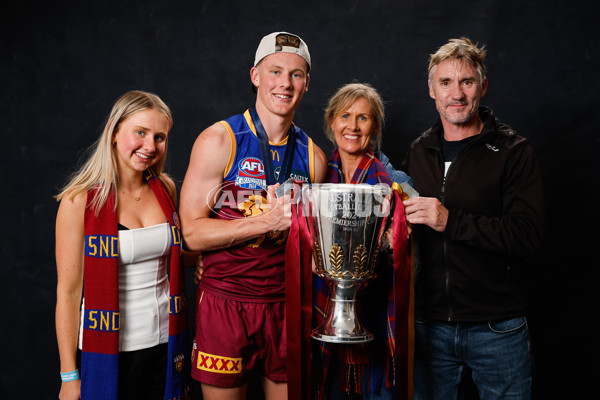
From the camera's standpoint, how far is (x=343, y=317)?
6.06ft

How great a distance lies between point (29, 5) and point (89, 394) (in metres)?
2.56

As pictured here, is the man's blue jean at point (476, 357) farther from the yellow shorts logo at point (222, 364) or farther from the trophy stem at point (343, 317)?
the yellow shorts logo at point (222, 364)

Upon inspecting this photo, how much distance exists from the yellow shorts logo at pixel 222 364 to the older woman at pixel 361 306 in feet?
1.08

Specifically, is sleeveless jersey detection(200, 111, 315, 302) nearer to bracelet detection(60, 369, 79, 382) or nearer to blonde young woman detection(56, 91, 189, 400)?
blonde young woman detection(56, 91, 189, 400)

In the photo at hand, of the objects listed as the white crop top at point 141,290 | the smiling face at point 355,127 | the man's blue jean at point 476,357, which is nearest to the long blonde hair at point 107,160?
the white crop top at point 141,290

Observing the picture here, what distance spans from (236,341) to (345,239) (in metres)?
0.64

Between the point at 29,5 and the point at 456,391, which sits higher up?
the point at 29,5

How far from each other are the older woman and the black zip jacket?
188 millimetres

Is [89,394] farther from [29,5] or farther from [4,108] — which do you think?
[29,5]

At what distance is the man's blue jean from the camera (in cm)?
217

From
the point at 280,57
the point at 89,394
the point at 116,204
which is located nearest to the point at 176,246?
the point at 116,204

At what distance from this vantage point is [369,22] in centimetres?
330

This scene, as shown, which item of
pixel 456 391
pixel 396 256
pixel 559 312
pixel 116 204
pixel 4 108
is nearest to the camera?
pixel 396 256

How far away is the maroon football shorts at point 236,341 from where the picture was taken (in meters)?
2.04
